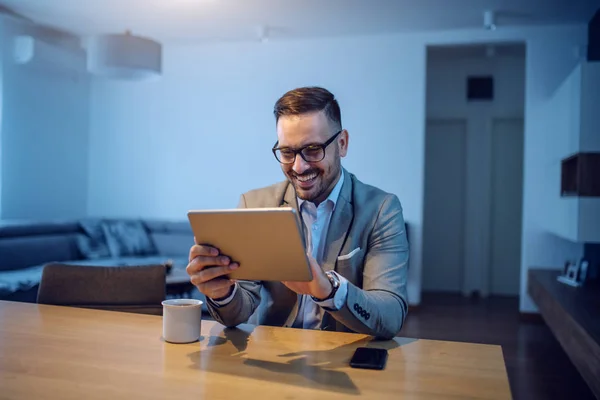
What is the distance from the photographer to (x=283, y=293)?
1550 mm

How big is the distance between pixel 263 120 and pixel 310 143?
13.5 feet

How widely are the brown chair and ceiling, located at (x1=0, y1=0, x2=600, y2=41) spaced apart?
3.17m

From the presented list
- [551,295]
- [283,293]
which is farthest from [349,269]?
[551,295]

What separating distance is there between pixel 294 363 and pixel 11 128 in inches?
187

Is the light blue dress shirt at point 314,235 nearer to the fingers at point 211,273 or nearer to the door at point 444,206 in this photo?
the fingers at point 211,273

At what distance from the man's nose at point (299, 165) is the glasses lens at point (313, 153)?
13 mm

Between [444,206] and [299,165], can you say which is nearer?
[299,165]

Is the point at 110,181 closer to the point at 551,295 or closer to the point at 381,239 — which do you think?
the point at 551,295

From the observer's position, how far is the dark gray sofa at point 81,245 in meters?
3.81

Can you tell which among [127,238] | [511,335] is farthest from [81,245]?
[511,335]

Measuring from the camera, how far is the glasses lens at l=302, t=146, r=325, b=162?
55.6 inches

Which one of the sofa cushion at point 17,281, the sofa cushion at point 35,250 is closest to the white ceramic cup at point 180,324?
the sofa cushion at point 17,281

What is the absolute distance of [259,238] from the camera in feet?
3.29

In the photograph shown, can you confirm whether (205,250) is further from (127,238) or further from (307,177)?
(127,238)
